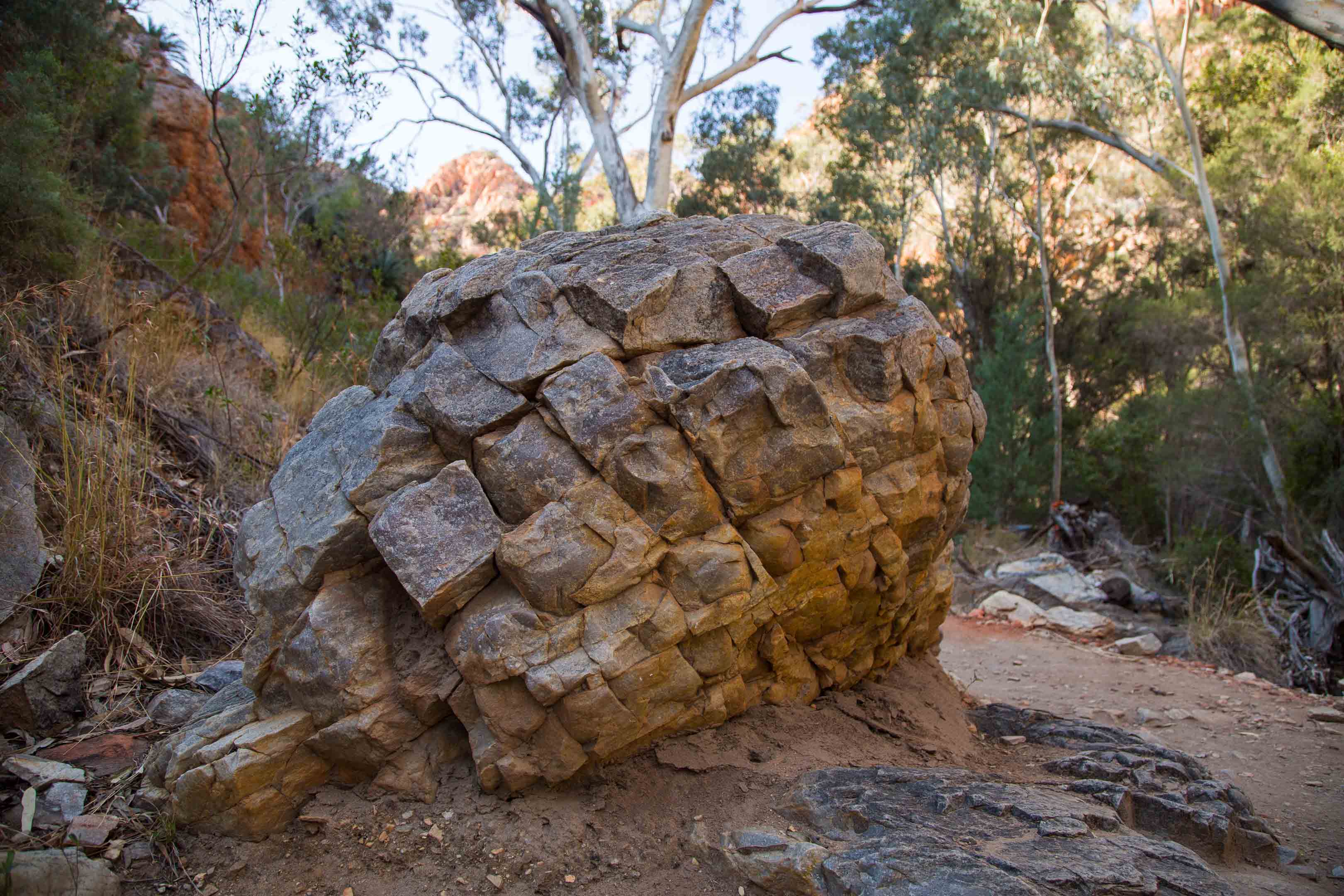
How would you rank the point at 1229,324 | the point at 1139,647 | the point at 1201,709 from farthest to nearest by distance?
the point at 1229,324 < the point at 1139,647 < the point at 1201,709

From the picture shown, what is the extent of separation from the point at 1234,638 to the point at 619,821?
716 cm

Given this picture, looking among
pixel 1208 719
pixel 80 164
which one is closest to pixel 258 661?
pixel 1208 719

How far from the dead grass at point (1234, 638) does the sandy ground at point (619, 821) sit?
359 centimetres

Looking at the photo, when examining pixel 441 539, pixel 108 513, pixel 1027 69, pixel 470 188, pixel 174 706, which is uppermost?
pixel 470 188

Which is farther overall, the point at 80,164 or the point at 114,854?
the point at 80,164

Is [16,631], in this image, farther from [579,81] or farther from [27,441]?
[579,81]

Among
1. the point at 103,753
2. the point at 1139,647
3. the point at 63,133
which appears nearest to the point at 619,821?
the point at 103,753

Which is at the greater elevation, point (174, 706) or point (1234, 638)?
point (1234, 638)

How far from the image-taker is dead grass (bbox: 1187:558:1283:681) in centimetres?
739

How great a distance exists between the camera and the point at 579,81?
12656 millimetres

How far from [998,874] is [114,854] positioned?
2820mm

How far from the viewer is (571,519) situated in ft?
9.50

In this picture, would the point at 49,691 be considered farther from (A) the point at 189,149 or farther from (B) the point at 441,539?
(A) the point at 189,149

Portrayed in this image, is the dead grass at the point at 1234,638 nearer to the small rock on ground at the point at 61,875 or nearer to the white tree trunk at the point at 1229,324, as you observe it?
the white tree trunk at the point at 1229,324
